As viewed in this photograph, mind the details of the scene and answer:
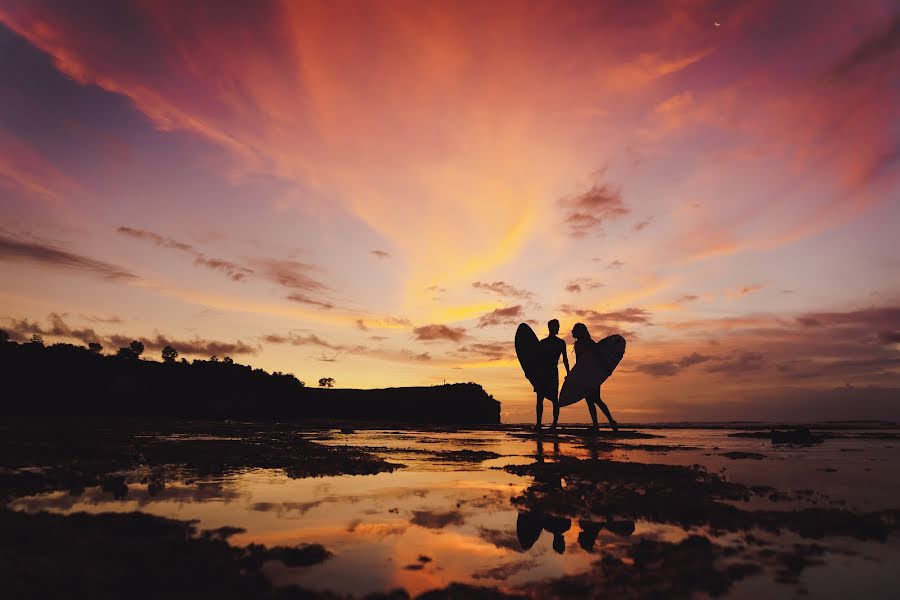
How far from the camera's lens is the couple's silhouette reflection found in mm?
5219

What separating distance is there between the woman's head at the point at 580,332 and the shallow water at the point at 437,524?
11.3 metres

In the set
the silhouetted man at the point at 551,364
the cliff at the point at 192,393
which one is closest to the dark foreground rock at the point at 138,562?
the silhouetted man at the point at 551,364

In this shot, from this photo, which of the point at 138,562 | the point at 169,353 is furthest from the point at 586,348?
the point at 169,353

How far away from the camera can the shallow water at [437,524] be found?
4.20 m

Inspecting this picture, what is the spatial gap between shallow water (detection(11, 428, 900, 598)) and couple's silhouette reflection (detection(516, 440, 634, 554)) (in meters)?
0.03

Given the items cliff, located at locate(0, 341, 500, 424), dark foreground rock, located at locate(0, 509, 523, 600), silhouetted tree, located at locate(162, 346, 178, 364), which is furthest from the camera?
silhouetted tree, located at locate(162, 346, 178, 364)

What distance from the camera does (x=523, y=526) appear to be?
5922mm

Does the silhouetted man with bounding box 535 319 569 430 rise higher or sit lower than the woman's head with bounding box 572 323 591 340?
lower

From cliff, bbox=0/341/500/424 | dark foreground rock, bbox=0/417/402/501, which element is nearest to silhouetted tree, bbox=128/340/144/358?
cliff, bbox=0/341/500/424

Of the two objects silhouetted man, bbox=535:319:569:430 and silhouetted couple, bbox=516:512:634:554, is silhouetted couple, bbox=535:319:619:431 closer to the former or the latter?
silhouetted man, bbox=535:319:569:430

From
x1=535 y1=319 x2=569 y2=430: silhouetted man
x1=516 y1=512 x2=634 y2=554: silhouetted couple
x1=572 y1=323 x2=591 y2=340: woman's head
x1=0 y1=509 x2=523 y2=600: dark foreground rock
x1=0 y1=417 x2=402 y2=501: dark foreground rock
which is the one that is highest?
x1=572 y1=323 x2=591 y2=340: woman's head

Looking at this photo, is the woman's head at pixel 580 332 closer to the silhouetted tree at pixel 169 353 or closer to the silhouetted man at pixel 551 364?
the silhouetted man at pixel 551 364

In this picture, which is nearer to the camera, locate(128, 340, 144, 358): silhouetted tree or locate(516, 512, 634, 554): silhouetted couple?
locate(516, 512, 634, 554): silhouetted couple

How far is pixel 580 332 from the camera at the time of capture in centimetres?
2219
